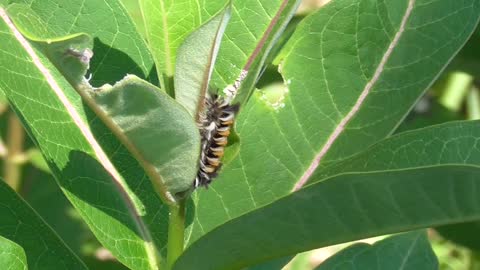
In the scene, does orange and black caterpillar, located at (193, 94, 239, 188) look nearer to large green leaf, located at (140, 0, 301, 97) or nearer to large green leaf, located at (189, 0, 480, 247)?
large green leaf, located at (140, 0, 301, 97)

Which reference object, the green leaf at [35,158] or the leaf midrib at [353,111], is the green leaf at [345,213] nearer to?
the leaf midrib at [353,111]

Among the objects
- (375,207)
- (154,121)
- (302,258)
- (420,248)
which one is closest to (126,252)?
(154,121)

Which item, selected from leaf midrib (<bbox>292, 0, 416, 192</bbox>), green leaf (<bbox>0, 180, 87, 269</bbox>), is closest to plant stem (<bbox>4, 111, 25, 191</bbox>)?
green leaf (<bbox>0, 180, 87, 269</bbox>)

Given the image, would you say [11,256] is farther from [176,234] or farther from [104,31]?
[104,31]

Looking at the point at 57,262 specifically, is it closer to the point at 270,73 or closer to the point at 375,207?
the point at 375,207

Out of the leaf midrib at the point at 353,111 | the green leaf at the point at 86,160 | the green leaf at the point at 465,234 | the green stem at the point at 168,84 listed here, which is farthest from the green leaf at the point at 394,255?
the green leaf at the point at 465,234

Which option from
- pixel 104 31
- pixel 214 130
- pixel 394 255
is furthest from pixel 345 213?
pixel 394 255
